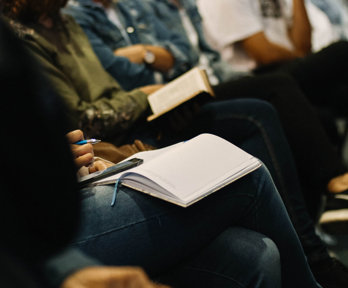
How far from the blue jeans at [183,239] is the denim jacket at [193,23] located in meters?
1.10

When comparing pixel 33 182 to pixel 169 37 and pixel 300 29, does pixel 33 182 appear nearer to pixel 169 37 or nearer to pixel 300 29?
pixel 169 37

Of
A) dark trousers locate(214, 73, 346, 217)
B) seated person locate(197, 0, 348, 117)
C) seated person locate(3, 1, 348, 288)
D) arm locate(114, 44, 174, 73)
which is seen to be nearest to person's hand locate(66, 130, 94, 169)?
seated person locate(3, 1, 348, 288)

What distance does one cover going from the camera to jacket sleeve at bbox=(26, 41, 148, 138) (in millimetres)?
910

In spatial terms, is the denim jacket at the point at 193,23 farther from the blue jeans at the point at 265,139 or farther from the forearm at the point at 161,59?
the blue jeans at the point at 265,139

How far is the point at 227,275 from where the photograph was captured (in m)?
0.59

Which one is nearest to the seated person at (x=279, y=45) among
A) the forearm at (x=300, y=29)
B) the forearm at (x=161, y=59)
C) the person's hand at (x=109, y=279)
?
the forearm at (x=300, y=29)

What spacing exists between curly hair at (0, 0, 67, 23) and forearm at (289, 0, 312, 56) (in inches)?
43.1

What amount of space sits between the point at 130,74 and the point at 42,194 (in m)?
1.05

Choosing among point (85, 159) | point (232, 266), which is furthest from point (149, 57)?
point (232, 266)

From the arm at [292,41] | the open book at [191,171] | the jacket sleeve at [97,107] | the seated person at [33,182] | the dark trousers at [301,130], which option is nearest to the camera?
the seated person at [33,182]

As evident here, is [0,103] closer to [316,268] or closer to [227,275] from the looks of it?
[227,275]

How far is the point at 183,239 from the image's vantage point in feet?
1.93

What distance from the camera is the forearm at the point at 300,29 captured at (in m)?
1.77

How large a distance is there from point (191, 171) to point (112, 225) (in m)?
0.14
